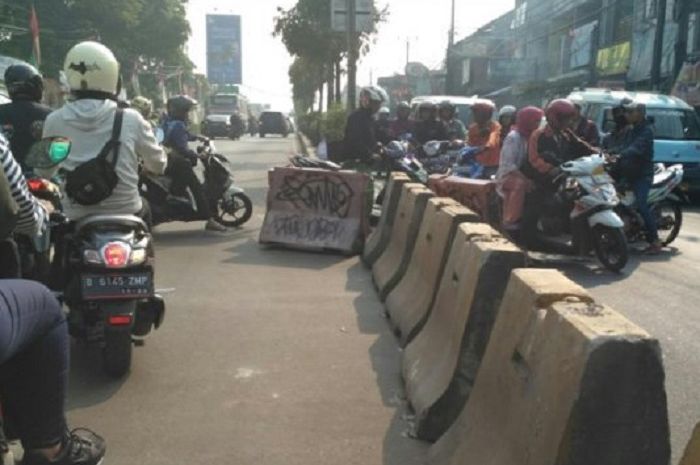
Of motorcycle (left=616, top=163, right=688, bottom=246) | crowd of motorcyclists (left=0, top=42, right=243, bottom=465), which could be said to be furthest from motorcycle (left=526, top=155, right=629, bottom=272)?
crowd of motorcyclists (left=0, top=42, right=243, bottom=465)

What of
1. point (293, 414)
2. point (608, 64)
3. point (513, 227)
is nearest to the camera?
point (293, 414)

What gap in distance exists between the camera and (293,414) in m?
3.87

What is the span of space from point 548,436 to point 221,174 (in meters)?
7.95

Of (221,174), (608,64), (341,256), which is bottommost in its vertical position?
(341,256)

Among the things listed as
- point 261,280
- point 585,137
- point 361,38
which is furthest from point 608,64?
point 261,280

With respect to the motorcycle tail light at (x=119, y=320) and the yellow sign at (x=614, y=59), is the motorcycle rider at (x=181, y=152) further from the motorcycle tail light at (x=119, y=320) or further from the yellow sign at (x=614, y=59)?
the yellow sign at (x=614, y=59)

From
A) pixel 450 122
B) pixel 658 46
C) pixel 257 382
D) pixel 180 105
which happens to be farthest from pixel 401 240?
pixel 658 46

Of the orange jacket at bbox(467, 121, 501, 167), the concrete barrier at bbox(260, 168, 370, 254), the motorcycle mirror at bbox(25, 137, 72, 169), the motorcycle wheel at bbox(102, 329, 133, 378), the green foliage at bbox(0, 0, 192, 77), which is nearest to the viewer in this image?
the motorcycle mirror at bbox(25, 137, 72, 169)

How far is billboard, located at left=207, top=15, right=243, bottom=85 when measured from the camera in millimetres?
68938

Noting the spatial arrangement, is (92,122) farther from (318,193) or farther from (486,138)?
(486,138)

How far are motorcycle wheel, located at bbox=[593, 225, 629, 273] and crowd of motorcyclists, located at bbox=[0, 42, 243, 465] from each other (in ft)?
13.9

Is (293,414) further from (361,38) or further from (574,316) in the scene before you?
(361,38)

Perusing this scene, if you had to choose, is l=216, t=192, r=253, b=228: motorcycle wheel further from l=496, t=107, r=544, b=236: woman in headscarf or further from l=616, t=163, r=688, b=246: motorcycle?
l=616, t=163, r=688, b=246: motorcycle

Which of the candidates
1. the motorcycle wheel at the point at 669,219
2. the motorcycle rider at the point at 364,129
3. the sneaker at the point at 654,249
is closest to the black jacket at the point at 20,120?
the motorcycle rider at the point at 364,129
